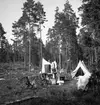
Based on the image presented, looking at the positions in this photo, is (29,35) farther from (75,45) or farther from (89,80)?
(89,80)

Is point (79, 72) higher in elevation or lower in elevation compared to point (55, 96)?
higher

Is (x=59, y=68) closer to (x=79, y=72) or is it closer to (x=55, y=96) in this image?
(x=79, y=72)

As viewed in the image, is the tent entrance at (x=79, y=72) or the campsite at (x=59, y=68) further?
the tent entrance at (x=79, y=72)

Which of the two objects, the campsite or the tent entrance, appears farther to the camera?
the tent entrance

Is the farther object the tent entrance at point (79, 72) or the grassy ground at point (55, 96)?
the tent entrance at point (79, 72)

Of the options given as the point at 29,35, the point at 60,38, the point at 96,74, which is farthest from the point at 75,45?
the point at 96,74

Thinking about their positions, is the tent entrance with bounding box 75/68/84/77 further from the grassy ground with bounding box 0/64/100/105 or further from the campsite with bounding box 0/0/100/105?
the grassy ground with bounding box 0/64/100/105

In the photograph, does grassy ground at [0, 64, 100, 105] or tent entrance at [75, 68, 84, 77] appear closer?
grassy ground at [0, 64, 100, 105]

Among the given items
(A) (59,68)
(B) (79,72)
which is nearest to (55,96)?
(B) (79,72)

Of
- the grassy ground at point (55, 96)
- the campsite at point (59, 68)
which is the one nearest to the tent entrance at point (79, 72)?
the campsite at point (59, 68)

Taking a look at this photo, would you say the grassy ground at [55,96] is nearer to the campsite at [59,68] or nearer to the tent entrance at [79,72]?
the campsite at [59,68]

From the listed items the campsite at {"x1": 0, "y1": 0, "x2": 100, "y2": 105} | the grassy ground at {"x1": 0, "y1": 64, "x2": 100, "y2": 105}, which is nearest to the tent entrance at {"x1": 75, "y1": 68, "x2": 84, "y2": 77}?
the campsite at {"x1": 0, "y1": 0, "x2": 100, "y2": 105}

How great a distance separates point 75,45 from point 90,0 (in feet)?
53.3

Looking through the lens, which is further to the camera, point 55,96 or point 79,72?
point 79,72
